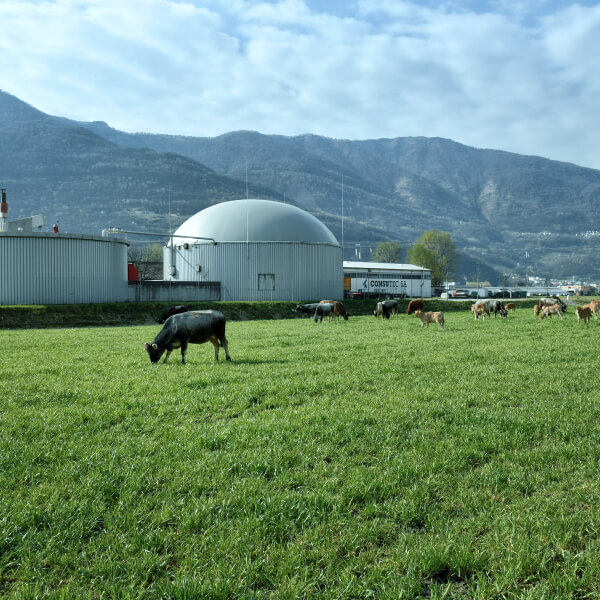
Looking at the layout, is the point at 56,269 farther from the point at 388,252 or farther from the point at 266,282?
the point at 388,252

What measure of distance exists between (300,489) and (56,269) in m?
33.9

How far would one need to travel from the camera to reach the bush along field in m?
3.24

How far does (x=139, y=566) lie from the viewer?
3.31 m

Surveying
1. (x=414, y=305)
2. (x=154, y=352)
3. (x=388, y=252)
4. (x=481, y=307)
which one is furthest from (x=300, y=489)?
(x=388, y=252)

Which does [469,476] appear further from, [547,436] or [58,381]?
[58,381]

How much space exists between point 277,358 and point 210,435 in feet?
21.5

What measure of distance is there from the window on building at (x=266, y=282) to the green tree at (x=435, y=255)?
73436mm

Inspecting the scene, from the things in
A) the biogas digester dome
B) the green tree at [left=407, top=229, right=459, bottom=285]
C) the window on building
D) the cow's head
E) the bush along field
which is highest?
the green tree at [left=407, top=229, right=459, bottom=285]

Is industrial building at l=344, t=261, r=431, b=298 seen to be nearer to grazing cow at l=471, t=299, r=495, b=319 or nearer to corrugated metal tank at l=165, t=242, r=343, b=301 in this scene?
corrugated metal tank at l=165, t=242, r=343, b=301

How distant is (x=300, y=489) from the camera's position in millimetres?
4426

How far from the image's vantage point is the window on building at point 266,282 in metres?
45.5

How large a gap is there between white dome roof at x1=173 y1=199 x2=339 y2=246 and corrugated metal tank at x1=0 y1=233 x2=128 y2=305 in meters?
11.3

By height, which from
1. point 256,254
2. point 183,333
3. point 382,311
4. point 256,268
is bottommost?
point 382,311

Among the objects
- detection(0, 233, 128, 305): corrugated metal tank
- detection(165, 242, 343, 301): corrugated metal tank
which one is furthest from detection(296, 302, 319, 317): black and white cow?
detection(0, 233, 128, 305): corrugated metal tank
